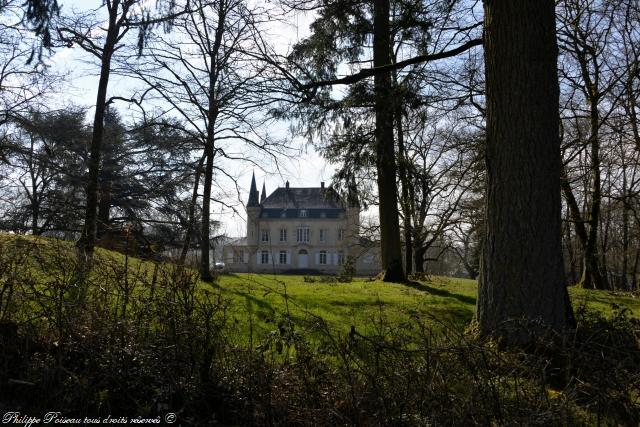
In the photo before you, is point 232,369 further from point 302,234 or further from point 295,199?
point 295,199

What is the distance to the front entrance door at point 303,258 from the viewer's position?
6831 centimetres

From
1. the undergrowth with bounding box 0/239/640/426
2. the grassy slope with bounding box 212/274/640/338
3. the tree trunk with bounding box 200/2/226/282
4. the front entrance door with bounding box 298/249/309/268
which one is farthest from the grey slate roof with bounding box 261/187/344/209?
the undergrowth with bounding box 0/239/640/426

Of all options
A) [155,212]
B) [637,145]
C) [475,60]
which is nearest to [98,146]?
[475,60]

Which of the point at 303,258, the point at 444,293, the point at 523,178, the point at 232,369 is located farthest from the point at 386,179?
the point at 303,258

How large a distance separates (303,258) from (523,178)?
63635 mm

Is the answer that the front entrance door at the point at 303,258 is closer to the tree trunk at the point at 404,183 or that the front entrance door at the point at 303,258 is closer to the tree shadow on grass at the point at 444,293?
the tree trunk at the point at 404,183

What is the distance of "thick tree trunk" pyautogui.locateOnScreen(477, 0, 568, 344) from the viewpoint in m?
5.38

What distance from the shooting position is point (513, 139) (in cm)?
553

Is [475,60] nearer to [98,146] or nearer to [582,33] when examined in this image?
[582,33]

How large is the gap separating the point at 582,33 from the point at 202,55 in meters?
9.24

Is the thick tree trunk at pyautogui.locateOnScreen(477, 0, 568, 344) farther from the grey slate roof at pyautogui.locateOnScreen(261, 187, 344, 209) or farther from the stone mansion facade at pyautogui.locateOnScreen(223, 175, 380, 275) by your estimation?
the grey slate roof at pyautogui.locateOnScreen(261, 187, 344, 209)

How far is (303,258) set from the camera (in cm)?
6856

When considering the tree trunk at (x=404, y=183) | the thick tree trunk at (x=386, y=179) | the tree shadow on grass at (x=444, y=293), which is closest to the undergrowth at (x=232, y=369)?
the tree shadow on grass at (x=444, y=293)

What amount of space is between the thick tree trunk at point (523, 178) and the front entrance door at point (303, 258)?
206 feet
